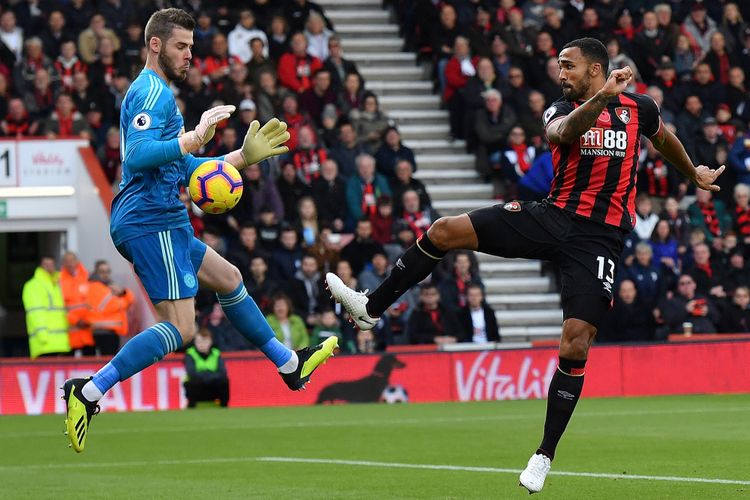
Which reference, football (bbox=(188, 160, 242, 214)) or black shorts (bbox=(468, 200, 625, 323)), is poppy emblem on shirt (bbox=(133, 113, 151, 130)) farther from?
black shorts (bbox=(468, 200, 625, 323))

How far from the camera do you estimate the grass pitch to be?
389 inches

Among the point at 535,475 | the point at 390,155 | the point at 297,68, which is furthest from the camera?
the point at 297,68

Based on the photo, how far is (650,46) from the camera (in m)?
25.1

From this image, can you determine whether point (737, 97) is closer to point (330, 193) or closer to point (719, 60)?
point (719, 60)

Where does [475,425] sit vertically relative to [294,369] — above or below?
below

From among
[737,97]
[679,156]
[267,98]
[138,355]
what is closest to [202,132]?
[138,355]

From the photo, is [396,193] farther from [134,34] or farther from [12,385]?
[12,385]

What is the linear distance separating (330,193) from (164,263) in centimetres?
1207

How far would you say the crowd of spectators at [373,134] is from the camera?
20125 millimetres

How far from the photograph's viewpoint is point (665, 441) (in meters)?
12.9

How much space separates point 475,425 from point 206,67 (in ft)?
28.5

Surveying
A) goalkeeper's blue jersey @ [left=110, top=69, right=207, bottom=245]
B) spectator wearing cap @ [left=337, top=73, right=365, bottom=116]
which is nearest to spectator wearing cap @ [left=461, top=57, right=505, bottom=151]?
spectator wearing cap @ [left=337, top=73, right=365, bottom=116]

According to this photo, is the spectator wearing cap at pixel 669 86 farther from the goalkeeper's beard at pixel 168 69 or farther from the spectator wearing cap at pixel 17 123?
the goalkeeper's beard at pixel 168 69

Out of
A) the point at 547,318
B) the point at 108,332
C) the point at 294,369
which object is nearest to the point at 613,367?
the point at 547,318
